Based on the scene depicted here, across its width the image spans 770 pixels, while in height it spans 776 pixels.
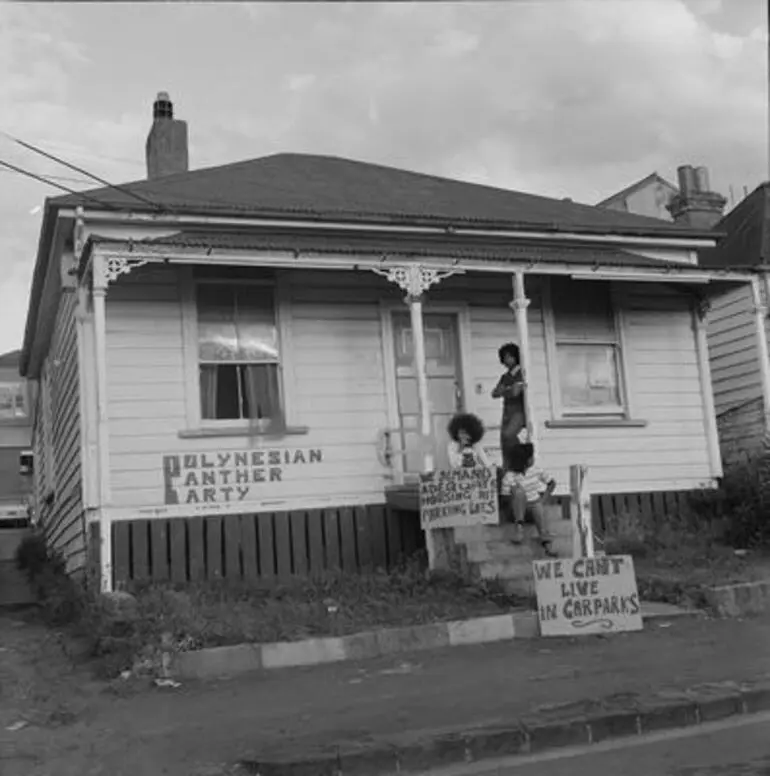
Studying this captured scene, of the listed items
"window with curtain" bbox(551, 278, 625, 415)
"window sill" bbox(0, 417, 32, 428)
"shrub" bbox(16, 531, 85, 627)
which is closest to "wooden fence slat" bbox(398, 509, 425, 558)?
"window with curtain" bbox(551, 278, 625, 415)

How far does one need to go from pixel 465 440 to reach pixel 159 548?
353 cm

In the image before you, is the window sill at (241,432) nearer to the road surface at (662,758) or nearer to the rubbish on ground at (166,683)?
the rubbish on ground at (166,683)

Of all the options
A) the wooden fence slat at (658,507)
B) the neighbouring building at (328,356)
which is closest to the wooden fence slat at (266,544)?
the neighbouring building at (328,356)

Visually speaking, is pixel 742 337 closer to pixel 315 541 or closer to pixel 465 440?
pixel 465 440

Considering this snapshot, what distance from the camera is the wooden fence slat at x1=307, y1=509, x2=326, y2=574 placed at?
37.5ft

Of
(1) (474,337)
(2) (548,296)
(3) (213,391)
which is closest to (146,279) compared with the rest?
(3) (213,391)

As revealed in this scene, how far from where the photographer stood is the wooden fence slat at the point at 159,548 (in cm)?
1077

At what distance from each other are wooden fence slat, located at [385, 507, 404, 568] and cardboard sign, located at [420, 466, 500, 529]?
48.3 inches

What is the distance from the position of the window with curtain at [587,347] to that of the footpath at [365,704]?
5066mm

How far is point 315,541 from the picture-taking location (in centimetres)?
1152

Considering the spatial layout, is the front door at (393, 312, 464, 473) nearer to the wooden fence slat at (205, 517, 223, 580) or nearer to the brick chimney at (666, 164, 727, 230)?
the wooden fence slat at (205, 517, 223, 580)

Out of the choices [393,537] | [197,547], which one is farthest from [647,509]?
[197,547]

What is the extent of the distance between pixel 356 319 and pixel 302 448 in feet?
5.81

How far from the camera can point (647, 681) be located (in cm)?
678
